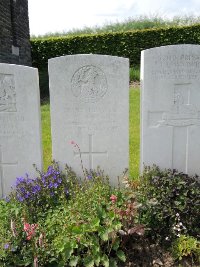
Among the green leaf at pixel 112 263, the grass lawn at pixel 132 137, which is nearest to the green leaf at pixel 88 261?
the green leaf at pixel 112 263

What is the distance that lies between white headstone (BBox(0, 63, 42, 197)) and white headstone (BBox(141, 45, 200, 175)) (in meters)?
1.33

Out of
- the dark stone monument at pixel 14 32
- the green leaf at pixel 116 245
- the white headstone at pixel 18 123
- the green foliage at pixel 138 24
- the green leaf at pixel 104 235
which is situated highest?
the green foliage at pixel 138 24

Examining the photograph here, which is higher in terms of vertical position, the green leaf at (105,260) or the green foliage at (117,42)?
the green foliage at (117,42)

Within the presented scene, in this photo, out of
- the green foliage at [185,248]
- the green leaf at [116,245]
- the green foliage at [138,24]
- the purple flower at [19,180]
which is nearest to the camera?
the green leaf at [116,245]

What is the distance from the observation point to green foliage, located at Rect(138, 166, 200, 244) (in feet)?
10.9

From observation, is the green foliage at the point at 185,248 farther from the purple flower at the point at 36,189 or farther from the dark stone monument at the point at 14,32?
the dark stone monument at the point at 14,32

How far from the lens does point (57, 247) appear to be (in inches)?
117

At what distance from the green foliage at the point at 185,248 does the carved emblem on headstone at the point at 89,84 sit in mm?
1889

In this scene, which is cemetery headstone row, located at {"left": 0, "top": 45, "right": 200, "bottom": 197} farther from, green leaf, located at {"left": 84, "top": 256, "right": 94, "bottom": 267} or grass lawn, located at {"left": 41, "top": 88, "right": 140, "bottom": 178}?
green leaf, located at {"left": 84, "top": 256, "right": 94, "bottom": 267}

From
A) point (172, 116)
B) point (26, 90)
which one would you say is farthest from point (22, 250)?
point (172, 116)

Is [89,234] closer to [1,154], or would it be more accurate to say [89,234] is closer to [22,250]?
[22,250]

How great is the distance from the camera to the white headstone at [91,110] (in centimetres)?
398

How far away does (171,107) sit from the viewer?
4.01 metres

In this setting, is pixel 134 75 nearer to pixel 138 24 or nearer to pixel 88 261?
pixel 138 24
